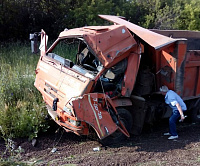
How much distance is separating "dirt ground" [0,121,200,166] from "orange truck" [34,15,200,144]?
0.32m

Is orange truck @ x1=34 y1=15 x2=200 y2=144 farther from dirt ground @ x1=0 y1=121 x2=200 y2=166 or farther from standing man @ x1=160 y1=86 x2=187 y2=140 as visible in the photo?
dirt ground @ x1=0 y1=121 x2=200 y2=166

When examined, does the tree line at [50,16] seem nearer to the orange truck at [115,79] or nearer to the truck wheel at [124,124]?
the orange truck at [115,79]

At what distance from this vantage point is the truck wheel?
5.26 m

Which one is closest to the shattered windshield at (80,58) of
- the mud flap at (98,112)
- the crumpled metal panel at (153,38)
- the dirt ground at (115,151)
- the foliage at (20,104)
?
the mud flap at (98,112)

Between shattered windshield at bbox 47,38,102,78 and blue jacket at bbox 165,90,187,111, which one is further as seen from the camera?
blue jacket at bbox 165,90,187,111

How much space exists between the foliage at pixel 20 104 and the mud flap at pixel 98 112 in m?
1.50

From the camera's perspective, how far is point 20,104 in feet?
19.8

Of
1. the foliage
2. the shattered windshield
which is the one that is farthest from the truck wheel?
the foliage

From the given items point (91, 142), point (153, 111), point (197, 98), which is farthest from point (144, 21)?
point (91, 142)

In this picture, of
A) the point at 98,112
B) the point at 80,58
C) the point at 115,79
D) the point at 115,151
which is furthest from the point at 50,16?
the point at 115,151

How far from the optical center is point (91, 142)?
5.41 m

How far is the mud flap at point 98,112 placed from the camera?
174 inches

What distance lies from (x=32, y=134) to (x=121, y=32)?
9.08 feet

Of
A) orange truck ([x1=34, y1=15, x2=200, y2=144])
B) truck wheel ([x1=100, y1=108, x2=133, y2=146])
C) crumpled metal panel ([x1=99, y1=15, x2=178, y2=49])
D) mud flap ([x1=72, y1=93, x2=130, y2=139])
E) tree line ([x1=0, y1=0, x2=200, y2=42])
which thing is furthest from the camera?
tree line ([x1=0, y1=0, x2=200, y2=42])
